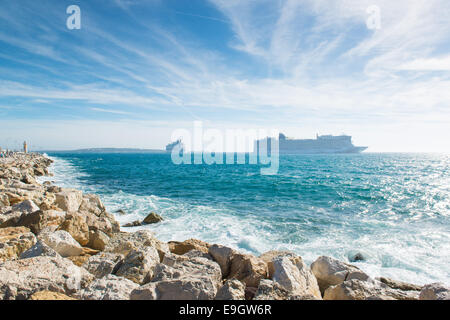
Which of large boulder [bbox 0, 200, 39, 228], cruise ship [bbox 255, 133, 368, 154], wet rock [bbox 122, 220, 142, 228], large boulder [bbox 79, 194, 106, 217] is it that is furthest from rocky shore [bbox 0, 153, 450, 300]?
cruise ship [bbox 255, 133, 368, 154]

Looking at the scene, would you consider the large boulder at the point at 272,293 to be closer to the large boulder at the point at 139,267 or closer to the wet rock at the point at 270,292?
the wet rock at the point at 270,292

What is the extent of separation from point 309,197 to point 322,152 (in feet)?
414

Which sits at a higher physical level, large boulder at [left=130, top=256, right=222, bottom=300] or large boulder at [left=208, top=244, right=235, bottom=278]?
large boulder at [left=130, top=256, right=222, bottom=300]

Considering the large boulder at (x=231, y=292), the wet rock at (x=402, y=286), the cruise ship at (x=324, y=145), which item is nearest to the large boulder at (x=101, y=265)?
the large boulder at (x=231, y=292)

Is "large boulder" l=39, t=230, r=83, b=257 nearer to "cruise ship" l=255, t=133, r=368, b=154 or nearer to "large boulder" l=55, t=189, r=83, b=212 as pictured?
"large boulder" l=55, t=189, r=83, b=212

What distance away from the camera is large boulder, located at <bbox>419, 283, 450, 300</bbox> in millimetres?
3055

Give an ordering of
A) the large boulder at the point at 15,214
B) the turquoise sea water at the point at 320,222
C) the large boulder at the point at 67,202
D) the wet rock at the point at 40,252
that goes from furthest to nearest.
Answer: the large boulder at the point at 67,202
the turquoise sea water at the point at 320,222
the large boulder at the point at 15,214
the wet rock at the point at 40,252

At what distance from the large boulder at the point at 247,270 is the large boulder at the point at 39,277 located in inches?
83.1

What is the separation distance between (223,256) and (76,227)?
3826 mm

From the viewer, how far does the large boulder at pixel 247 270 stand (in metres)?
3.73
